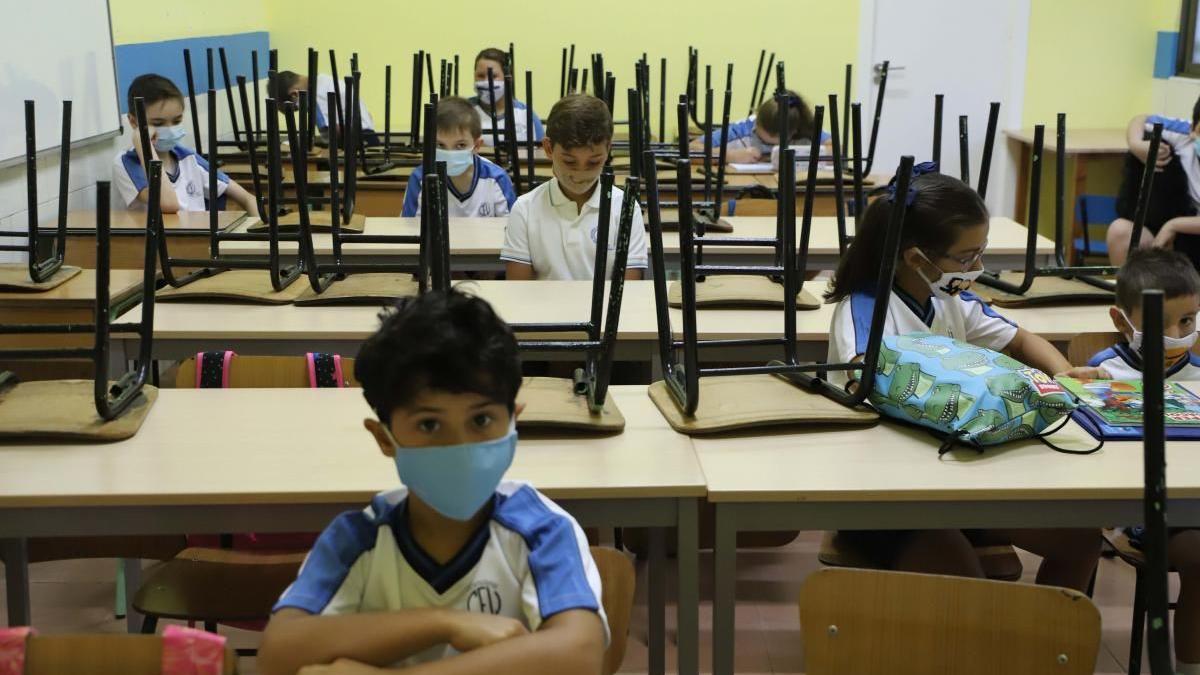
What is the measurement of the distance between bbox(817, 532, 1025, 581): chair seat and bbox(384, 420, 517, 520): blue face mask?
857mm

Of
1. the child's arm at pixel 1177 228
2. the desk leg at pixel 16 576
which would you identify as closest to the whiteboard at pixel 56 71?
the desk leg at pixel 16 576

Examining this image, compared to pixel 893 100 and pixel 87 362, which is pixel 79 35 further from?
pixel 893 100

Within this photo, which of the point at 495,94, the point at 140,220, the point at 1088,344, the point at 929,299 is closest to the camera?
the point at 929,299

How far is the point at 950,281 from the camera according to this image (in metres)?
2.02

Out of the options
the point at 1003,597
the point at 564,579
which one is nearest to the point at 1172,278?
the point at 1003,597

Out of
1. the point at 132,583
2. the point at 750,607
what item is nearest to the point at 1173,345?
the point at 750,607

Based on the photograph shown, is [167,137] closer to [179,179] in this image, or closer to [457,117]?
[179,179]

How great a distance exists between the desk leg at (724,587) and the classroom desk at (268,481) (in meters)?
0.03

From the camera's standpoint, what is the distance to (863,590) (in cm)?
139

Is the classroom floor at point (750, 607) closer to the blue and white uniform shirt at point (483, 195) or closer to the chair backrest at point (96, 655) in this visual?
the chair backrest at point (96, 655)

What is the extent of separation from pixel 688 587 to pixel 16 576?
1023 millimetres

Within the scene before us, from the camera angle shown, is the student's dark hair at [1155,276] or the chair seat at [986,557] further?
the student's dark hair at [1155,276]

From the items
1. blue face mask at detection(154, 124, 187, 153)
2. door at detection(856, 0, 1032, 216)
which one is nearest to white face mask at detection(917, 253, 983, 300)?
blue face mask at detection(154, 124, 187, 153)

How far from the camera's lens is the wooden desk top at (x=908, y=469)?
1.62 m
